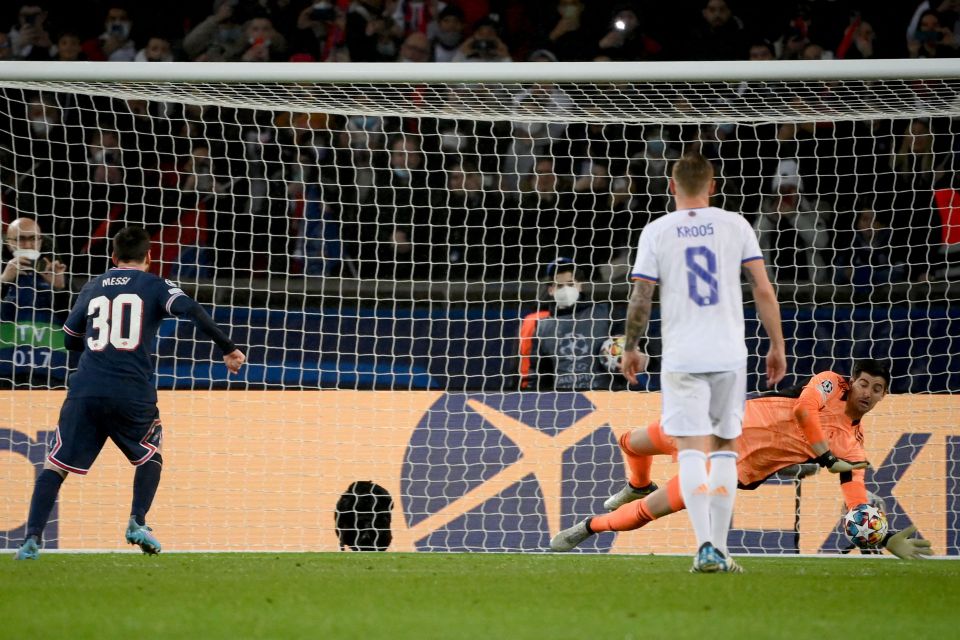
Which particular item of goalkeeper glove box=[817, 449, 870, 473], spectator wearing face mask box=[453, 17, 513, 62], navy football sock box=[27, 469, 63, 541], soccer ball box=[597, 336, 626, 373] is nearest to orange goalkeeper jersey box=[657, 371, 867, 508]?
goalkeeper glove box=[817, 449, 870, 473]

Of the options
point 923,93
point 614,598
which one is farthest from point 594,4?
point 614,598

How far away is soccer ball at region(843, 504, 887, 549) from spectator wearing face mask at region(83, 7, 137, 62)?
329 inches

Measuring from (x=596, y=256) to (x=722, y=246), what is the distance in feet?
17.2

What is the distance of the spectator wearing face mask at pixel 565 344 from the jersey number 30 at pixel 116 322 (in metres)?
3.05

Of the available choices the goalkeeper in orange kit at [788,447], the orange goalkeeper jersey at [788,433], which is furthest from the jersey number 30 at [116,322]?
the orange goalkeeper jersey at [788,433]

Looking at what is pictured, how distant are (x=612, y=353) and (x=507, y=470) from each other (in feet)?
3.96

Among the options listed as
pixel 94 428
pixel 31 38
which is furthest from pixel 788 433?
pixel 31 38

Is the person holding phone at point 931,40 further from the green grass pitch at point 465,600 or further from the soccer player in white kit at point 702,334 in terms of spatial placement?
the soccer player in white kit at point 702,334

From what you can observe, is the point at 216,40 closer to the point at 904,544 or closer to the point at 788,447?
the point at 788,447

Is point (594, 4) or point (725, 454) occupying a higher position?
point (594, 4)

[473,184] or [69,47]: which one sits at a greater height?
[69,47]

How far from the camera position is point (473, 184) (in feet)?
33.4

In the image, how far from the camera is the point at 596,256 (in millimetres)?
10359

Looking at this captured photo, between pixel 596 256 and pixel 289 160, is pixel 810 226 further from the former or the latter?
pixel 289 160
